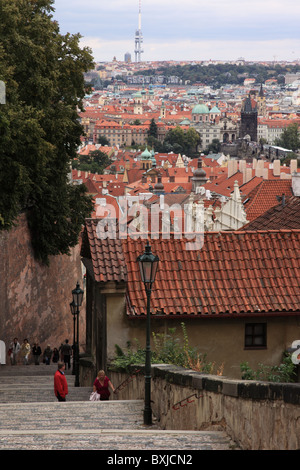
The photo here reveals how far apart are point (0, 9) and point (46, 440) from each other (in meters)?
13.8

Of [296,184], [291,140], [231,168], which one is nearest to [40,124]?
[296,184]

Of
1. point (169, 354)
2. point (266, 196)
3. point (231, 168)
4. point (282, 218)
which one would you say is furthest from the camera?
point (231, 168)

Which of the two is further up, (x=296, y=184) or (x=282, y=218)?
(x=296, y=184)

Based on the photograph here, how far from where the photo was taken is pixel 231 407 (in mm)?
6434

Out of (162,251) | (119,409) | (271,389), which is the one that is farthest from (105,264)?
(271,389)

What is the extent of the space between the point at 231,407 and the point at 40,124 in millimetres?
14438

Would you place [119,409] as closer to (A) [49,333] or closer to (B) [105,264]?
(B) [105,264]

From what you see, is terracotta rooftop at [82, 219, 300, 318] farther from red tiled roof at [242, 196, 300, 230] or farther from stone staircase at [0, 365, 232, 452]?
red tiled roof at [242, 196, 300, 230]

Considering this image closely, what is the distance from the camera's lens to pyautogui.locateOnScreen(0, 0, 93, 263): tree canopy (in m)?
18.1

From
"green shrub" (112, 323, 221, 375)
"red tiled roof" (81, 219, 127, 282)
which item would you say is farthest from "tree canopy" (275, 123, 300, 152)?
"green shrub" (112, 323, 221, 375)

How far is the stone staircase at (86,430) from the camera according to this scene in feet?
20.4

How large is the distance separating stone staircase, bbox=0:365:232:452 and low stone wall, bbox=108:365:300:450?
0.17 metres

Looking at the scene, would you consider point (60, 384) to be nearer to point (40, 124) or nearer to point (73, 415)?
point (73, 415)

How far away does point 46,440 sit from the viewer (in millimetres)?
6434
